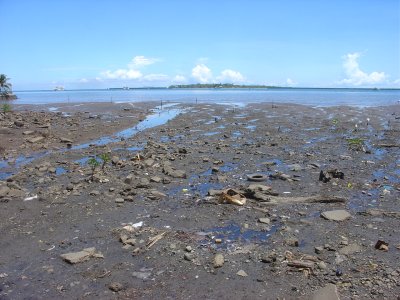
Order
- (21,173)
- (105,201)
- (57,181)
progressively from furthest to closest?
(21,173), (57,181), (105,201)

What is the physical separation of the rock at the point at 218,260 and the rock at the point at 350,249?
2.23 meters

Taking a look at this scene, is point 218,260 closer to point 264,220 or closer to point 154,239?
point 154,239

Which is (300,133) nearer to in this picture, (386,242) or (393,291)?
(386,242)

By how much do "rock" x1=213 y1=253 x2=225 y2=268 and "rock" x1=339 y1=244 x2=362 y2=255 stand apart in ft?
7.30

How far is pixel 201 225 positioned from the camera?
843 cm

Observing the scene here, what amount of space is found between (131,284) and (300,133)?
19.2 m

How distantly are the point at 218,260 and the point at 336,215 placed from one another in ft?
11.8

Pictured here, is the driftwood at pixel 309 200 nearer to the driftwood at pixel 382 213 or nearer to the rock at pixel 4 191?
the driftwood at pixel 382 213

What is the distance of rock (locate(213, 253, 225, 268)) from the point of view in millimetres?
6562

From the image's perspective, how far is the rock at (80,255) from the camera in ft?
22.3

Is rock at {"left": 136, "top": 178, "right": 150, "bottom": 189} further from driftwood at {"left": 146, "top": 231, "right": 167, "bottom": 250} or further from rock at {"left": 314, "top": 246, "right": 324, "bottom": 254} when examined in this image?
rock at {"left": 314, "top": 246, "right": 324, "bottom": 254}

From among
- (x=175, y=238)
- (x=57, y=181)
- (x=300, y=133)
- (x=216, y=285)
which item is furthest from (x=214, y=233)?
(x=300, y=133)


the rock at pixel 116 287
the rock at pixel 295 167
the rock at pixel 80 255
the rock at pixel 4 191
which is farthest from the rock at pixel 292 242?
the rock at pixel 4 191

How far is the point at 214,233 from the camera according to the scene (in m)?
7.98
